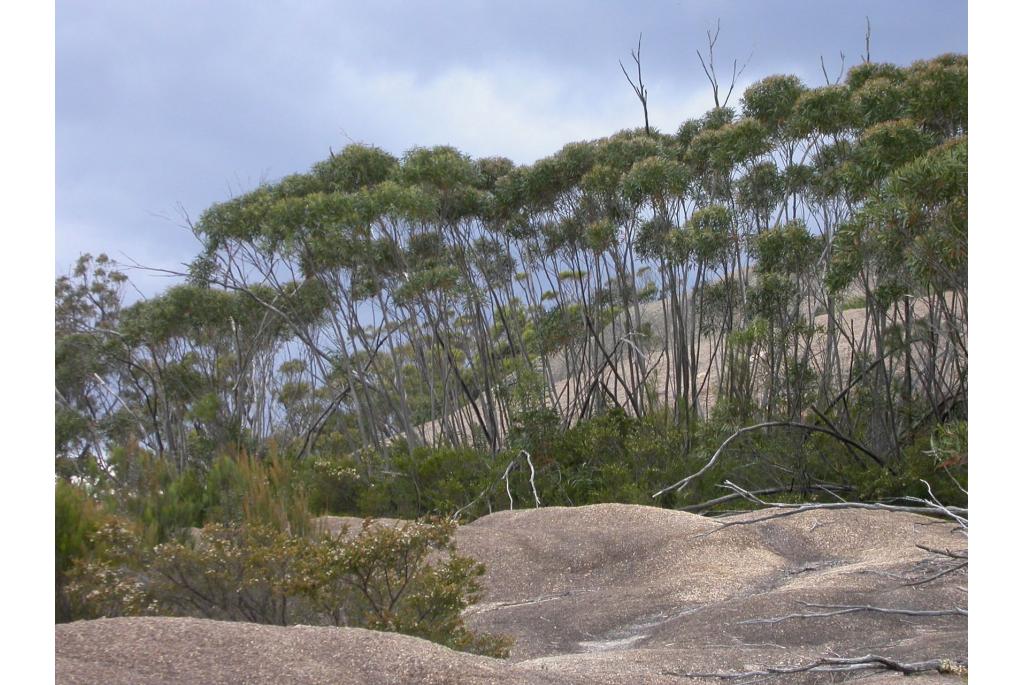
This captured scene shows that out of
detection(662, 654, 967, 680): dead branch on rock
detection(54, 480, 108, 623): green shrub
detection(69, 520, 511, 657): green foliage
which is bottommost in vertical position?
detection(662, 654, 967, 680): dead branch on rock

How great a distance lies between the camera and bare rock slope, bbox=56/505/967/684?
3.81 m

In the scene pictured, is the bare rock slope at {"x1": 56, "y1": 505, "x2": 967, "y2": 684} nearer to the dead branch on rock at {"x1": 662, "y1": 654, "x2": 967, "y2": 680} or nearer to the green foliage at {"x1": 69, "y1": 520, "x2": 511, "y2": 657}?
the dead branch on rock at {"x1": 662, "y1": 654, "x2": 967, "y2": 680}

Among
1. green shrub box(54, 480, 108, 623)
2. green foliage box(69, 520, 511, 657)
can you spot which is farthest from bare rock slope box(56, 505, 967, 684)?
green shrub box(54, 480, 108, 623)

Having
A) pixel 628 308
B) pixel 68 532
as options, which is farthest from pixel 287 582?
pixel 628 308

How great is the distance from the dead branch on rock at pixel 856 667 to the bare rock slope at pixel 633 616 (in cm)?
5

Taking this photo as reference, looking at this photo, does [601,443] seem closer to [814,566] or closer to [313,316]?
[814,566]

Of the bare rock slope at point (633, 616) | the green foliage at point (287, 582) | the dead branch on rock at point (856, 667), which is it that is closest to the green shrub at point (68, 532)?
the green foliage at point (287, 582)

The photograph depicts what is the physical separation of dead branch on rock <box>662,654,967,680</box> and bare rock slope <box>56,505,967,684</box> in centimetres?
5

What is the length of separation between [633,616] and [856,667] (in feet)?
8.71

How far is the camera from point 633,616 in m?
6.74

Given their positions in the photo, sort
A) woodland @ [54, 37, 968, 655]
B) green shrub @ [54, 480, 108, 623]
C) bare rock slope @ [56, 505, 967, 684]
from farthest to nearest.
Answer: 1. woodland @ [54, 37, 968, 655]
2. green shrub @ [54, 480, 108, 623]
3. bare rock slope @ [56, 505, 967, 684]

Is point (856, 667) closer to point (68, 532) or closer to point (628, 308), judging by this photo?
point (68, 532)

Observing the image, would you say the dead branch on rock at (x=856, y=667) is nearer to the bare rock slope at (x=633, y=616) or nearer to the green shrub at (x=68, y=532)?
the bare rock slope at (x=633, y=616)
